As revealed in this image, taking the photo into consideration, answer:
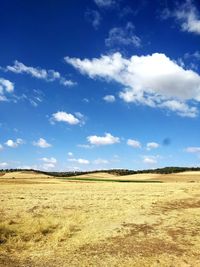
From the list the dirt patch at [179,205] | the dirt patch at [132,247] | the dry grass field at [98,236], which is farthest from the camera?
the dirt patch at [179,205]

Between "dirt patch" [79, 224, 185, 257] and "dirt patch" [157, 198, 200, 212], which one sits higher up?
"dirt patch" [157, 198, 200, 212]

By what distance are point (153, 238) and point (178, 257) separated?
12.8 feet

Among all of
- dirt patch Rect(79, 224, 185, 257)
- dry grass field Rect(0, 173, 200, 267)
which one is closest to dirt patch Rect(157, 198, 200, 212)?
dry grass field Rect(0, 173, 200, 267)

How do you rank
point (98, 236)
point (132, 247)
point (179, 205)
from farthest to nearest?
point (179, 205), point (98, 236), point (132, 247)

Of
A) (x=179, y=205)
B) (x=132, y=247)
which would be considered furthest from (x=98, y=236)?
(x=179, y=205)

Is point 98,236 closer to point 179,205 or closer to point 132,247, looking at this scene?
point 132,247

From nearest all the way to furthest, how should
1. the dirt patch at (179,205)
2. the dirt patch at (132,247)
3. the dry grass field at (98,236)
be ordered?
the dry grass field at (98,236) < the dirt patch at (132,247) < the dirt patch at (179,205)

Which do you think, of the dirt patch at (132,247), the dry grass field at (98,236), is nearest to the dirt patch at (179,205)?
the dry grass field at (98,236)

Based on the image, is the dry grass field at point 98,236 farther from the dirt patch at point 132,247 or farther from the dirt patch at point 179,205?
the dirt patch at point 179,205

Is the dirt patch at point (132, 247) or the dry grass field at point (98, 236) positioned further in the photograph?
the dirt patch at point (132, 247)

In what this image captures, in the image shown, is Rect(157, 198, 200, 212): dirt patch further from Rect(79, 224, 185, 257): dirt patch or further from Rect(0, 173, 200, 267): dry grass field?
Rect(79, 224, 185, 257): dirt patch

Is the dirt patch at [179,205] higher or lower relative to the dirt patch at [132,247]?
higher

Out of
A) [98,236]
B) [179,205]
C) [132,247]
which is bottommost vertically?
[132,247]

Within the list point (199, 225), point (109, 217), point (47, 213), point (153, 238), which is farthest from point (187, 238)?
point (47, 213)
